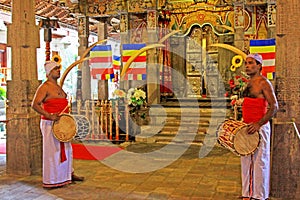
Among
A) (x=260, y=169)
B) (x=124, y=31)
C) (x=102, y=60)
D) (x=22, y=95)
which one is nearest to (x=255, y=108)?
(x=260, y=169)

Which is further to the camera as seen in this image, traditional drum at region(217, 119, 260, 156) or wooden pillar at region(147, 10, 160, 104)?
wooden pillar at region(147, 10, 160, 104)

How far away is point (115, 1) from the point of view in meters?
11.6

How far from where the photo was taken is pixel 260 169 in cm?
422

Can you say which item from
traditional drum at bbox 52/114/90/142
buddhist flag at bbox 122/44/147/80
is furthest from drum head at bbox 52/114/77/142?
buddhist flag at bbox 122/44/147/80

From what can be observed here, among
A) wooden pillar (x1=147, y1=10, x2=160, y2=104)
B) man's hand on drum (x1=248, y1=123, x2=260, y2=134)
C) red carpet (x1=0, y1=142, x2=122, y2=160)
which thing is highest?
wooden pillar (x1=147, y1=10, x2=160, y2=104)

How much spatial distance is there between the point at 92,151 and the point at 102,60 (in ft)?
8.46

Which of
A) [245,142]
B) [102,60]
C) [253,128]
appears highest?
[102,60]

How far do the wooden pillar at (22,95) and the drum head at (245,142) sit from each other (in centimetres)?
326

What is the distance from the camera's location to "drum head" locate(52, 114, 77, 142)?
5023 mm

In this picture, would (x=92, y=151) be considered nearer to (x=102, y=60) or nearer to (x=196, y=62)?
(x=102, y=60)

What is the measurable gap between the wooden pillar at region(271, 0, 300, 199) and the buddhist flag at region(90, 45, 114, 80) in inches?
213

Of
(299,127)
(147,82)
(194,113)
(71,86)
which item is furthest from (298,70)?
(71,86)

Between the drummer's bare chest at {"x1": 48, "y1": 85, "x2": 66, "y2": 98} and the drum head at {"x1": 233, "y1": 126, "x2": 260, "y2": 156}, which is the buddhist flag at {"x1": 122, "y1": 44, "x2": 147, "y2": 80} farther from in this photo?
the drum head at {"x1": 233, "y1": 126, "x2": 260, "y2": 156}

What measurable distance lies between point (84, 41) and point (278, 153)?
9058 millimetres
